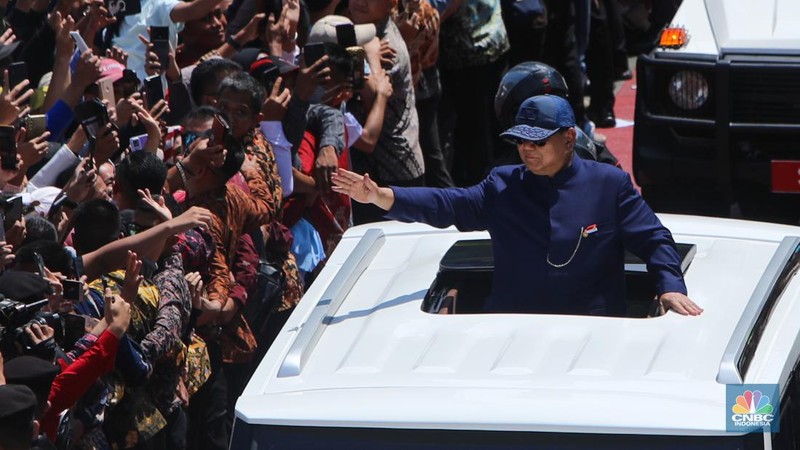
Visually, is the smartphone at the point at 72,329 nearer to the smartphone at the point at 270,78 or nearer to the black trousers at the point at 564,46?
the smartphone at the point at 270,78

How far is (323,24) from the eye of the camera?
772 cm

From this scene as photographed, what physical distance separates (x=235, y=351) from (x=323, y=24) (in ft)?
7.42

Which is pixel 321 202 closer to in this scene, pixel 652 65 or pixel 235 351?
pixel 235 351

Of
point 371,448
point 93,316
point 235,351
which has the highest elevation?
point 371,448

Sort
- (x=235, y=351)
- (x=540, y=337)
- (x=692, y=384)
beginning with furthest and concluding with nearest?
(x=235, y=351), (x=540, y=337), (x=692, y=384)

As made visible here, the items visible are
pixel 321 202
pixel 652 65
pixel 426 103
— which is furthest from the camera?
pixel 426 103

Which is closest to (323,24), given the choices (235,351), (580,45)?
(235,351)

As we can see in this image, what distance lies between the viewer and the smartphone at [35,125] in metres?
5.97

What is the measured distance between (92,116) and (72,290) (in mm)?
1376

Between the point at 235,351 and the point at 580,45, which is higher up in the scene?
the point at 235,351

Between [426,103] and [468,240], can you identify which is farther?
[426,103]

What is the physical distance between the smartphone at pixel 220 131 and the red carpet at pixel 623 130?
5.60 metres

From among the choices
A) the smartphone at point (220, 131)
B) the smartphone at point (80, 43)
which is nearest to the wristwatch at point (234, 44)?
the smartphone at point (80, 43)

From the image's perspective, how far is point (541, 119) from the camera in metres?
4.68
